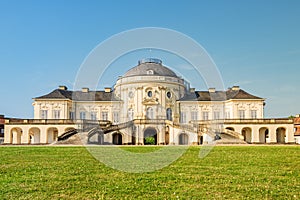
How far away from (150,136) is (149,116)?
4.81 metres

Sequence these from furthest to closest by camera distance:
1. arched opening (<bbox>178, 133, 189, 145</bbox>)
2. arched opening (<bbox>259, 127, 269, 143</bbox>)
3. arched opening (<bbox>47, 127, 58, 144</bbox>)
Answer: arched opening (<bbox>47, 127, 58, 144</bbox>), arched opening (<bbox>259, 127, 269, 143</bbox>), arched opening (<bbox>178, 133, 189, 145</bbox>)

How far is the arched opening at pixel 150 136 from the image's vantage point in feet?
153

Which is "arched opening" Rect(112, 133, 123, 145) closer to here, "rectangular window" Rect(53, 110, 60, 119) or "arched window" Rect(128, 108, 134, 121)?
"arched window" Rect(128, 108, 134, 121)

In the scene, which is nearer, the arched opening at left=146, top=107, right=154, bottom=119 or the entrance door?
the entrance door

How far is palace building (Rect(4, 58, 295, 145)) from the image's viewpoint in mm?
45156

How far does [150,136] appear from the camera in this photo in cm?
4878

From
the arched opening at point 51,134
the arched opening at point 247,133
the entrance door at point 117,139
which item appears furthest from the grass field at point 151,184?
the arched opening at point 51,134

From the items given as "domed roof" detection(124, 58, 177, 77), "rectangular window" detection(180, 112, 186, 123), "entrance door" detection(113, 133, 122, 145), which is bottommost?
"entrance door" detection(113, 133, 122, 145)

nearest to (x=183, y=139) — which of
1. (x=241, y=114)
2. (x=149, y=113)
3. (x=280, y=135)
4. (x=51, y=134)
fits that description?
(x=149, y=113)

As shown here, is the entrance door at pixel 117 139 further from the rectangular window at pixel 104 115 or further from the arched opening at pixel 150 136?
the rectangular window at pixel 104 115

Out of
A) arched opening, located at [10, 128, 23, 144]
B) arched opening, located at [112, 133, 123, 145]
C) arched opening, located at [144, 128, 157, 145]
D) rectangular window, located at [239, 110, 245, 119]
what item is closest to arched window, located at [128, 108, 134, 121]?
arched opening, located at [144, 128, 157, 145]

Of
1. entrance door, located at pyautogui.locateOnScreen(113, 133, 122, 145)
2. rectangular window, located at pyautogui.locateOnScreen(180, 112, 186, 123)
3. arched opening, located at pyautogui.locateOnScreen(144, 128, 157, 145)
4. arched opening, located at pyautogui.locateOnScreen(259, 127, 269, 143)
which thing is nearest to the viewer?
arched opening, located at pyautogui.locateOnScreen(144, 128, 157, 145)

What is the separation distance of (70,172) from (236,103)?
46.8 meters

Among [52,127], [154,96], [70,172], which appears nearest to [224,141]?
[154,96]
